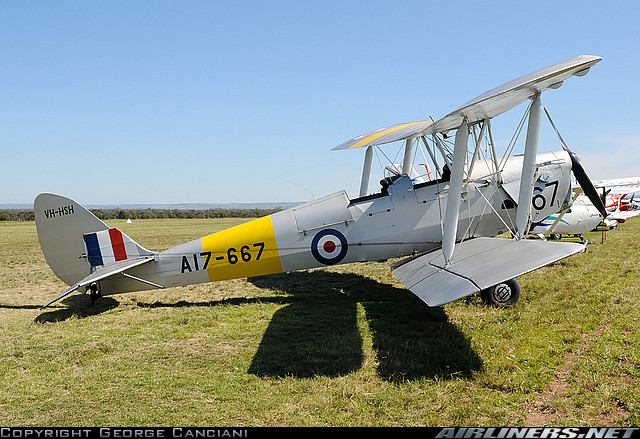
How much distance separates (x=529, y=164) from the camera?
5.39 meters

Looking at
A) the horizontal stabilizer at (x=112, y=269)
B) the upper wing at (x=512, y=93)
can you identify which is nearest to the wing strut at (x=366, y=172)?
the upper wing at (x=512, y=93)

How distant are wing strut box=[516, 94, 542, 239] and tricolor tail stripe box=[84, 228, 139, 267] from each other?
6473 mm

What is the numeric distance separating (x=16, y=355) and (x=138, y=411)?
2.65m

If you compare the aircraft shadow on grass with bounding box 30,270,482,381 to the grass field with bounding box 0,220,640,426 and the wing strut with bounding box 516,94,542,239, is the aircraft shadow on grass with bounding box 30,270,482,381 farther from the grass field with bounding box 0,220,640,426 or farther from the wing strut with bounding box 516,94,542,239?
the wing strut with bounding box 516,94,542,239

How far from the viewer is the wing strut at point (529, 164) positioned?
5.29 m

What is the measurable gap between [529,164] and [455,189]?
1063mm

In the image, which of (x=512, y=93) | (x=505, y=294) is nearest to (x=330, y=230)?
(x=505, y=294)

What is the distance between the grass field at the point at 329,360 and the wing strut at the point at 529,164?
138cm

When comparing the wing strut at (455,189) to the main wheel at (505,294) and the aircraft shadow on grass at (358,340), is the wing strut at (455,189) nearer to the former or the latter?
the aircraft shadow on grass at (358,340)

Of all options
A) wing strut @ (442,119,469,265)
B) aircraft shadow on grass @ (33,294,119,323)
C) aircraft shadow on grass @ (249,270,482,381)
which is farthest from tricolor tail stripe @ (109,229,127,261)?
wing strut @ (442,119,469,265)

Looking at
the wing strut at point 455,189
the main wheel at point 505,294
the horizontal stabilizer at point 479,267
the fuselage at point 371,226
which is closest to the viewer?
the horizontal stabilizer at point 479,267

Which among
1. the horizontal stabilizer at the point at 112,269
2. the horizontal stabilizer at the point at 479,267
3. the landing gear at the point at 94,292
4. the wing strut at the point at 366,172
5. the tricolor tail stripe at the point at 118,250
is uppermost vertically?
the wing strut at the point at 366,172

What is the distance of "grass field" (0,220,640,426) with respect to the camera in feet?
11.0

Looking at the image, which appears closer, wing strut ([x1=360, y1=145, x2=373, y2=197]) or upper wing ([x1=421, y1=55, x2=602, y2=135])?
upper wing ([x1=421, y1=55, x2=602, y2=135])
